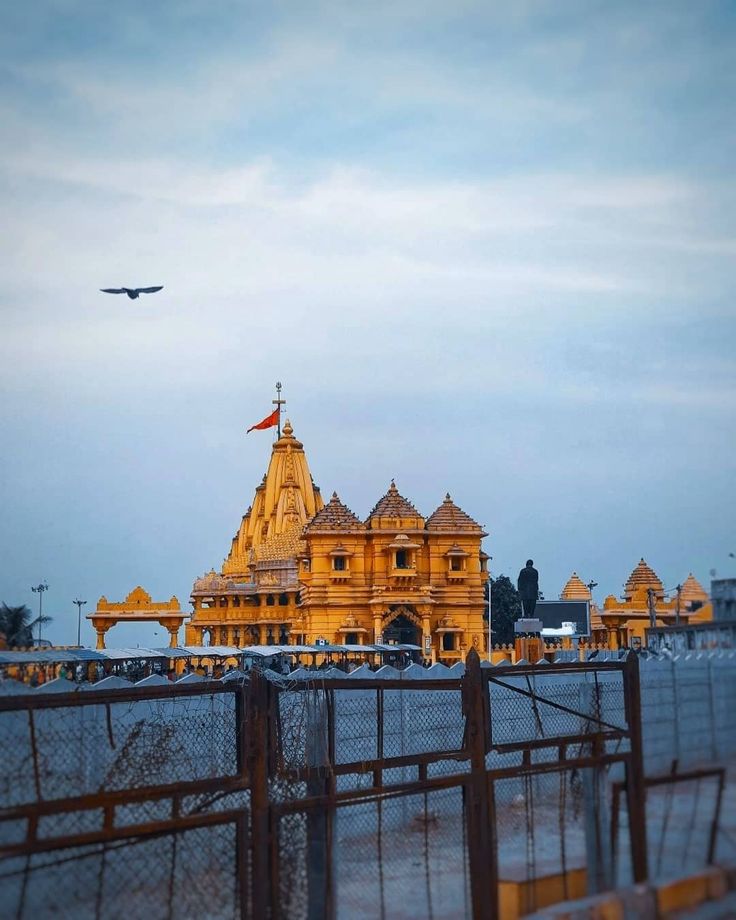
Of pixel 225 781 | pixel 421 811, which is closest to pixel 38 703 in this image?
pixel 225 781

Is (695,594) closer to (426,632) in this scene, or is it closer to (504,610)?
(426,632)

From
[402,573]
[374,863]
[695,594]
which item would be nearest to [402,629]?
[402,573]

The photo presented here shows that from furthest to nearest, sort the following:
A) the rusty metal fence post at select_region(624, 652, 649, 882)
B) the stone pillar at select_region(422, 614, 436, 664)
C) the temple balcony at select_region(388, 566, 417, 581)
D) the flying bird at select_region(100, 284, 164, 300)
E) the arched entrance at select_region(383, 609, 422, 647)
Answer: the arched entrance at select_region(383, 609, 422, 647)
the temple balcony at select_region(388, 566, 417, 581)
the stone pillar at select_region(422, 614, 436, 664)
the flying bird at select_region(100, 284, 164, 300)
the rusty metal fence post at select_region(624, 652, 649, 882)

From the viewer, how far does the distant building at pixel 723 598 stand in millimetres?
12094

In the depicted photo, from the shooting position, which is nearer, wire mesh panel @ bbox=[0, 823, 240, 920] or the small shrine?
wire mesh panel @ bbox=[0, 823, 240, 920]

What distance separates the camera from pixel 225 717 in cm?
1421

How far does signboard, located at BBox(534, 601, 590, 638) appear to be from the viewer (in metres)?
52.2

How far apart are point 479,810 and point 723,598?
145 inches

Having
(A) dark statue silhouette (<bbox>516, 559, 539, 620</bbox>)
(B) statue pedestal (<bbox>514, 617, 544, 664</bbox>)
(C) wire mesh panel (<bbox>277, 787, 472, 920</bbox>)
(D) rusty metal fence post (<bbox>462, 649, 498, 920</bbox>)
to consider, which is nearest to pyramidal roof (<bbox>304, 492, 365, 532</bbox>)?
(A) dark statue silhouette (<bbox>516, 559, 539, 620</bbox>)

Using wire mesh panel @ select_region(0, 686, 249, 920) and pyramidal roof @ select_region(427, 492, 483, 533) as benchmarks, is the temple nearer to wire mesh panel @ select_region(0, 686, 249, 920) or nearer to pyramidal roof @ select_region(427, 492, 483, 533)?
pyramidal roof @ select_region(427, 492, 483, 533)

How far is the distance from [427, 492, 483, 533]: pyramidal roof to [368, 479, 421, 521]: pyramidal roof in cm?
133

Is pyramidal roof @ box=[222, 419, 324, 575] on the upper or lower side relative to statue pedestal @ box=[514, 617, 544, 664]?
upper

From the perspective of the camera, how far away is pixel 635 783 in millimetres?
10797

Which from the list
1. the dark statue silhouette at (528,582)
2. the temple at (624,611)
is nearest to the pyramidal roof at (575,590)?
the temple at (624,611)
